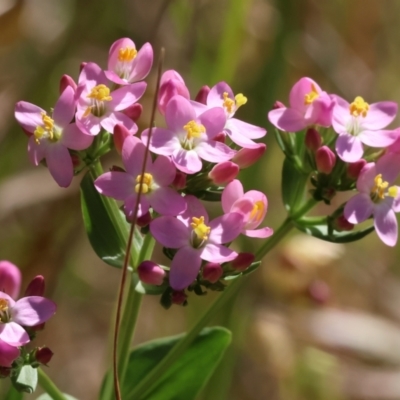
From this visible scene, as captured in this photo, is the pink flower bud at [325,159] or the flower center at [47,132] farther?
the pink flower bud at [325,159]

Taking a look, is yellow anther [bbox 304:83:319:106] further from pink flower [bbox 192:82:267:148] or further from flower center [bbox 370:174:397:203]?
flower center [bbox 370:174:397:203]

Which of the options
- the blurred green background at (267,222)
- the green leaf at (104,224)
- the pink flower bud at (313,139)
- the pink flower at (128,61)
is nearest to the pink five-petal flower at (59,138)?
the green leaf at (104,224)

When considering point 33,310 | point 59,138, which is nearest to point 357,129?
point 59,138

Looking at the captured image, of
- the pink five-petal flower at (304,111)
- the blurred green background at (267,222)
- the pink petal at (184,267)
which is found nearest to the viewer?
the pink petal at (184,267)

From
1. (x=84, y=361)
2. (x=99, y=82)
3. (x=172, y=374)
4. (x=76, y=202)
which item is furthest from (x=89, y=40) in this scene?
(x=172, y=374)

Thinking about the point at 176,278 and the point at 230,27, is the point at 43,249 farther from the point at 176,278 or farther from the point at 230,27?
the point at 176,278

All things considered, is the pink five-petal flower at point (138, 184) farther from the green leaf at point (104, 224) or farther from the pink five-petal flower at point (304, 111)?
the pink five-petal flower at point (304, 111)

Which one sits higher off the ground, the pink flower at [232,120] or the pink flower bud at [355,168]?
the pink flower at [232,120]
